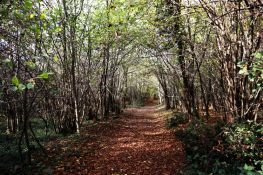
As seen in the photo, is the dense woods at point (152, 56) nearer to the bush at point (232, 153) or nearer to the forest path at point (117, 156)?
the bush at point (232, 153)

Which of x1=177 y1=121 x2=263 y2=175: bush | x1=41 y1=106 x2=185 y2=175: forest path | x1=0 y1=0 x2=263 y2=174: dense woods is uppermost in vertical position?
x1=0 y1=0 x2=263 y2=174: dense woods

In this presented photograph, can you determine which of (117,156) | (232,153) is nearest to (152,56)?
(117,156)

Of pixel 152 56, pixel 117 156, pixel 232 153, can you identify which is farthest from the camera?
pixel 152 56

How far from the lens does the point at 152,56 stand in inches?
479

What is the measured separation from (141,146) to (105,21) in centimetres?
697

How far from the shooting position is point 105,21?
12852 mm

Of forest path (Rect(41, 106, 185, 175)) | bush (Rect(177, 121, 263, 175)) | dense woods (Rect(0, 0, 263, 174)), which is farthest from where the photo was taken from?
forest path (Rect(41, 106, 185, 175))

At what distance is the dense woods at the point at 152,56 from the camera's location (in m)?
5.23

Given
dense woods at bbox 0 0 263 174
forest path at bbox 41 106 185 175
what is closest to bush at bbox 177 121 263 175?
dense woods at bbox 0 0 263 174

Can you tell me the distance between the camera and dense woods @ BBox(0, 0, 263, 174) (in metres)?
5.23

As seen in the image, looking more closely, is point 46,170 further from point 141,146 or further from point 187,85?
point 187,85

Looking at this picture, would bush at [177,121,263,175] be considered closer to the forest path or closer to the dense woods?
the dense woods

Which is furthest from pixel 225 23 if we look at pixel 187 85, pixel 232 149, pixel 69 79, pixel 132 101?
pixel 132 101

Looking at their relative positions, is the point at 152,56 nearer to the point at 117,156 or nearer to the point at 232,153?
the point at 117,156
